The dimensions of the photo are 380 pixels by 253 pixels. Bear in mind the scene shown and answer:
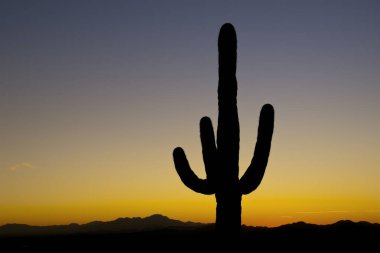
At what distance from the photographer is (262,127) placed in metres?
13.1

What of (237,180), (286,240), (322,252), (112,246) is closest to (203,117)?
(237,180)

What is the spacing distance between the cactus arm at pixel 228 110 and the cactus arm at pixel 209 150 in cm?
17

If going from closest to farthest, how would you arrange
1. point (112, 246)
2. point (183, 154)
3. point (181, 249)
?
point (183, 154) < point (181, 249) < point (112, 246)

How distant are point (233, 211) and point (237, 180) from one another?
0.75m

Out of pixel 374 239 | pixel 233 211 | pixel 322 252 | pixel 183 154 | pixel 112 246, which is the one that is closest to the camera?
pixel 233 211

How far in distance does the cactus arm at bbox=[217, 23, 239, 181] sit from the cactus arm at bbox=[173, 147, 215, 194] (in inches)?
22.0

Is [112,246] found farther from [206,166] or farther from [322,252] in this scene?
[206,166]

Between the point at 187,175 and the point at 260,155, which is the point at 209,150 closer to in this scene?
the point at 187,175

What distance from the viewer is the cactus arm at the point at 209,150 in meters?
13.1

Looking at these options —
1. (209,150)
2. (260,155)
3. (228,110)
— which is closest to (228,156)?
(209,150)

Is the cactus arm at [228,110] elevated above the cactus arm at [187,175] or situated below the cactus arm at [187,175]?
above

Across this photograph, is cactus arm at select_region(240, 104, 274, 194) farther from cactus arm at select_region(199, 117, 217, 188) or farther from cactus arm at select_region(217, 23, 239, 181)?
cactus arm at select_region(199, 117, 217, 188)

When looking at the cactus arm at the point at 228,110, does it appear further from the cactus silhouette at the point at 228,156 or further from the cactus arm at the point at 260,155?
the cactus arm at the point at 260,155

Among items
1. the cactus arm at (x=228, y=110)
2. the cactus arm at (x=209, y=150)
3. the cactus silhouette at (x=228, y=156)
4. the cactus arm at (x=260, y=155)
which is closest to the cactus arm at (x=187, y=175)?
the cactus silhouette at (x=228, y=156)
